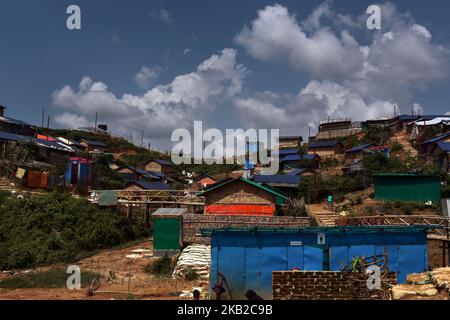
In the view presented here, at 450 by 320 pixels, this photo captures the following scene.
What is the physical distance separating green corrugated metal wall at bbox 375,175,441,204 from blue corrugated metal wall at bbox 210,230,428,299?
19.5 meters

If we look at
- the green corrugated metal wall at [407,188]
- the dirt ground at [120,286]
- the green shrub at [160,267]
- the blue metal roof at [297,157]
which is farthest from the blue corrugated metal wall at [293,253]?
the blue metal roof at [297,157]

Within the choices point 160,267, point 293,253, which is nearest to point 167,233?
point 160,267

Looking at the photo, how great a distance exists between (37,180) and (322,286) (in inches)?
1121

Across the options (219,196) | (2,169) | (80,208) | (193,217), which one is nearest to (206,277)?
(193,217)

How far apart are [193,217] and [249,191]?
6940 millimetres

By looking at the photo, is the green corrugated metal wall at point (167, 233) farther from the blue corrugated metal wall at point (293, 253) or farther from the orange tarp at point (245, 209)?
the blue corrugated metal wall at point (293, 253)

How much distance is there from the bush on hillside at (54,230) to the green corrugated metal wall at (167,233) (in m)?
5.06

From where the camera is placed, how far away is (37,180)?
3303cm

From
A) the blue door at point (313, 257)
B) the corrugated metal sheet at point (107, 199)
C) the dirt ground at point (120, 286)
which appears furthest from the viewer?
the corrugated metal sheet at point (107, 199)

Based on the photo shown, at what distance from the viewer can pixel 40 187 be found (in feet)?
109

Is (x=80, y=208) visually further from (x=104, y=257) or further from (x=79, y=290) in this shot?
(x=79, y=290)

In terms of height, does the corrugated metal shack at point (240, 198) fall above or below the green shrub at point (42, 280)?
above

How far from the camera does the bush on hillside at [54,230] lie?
21922 millimetres

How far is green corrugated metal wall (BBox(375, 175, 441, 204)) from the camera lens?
32.6 metres
